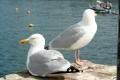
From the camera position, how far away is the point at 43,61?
4395 millimetres

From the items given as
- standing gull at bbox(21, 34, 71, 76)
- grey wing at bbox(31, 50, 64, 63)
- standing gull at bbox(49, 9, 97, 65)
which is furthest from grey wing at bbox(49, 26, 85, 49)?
grey wing at bbox(31, 50, 64, 63)

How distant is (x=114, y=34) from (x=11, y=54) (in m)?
17.2

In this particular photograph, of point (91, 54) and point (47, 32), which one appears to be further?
point (47, 32)

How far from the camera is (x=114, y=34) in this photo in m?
39.3

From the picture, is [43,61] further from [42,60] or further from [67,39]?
[67,39]

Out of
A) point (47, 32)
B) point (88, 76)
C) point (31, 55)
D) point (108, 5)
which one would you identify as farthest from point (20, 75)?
point (108, 5)

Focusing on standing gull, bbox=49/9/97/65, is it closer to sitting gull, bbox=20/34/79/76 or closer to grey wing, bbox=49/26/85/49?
grey wing, bbox=49/26/85/49

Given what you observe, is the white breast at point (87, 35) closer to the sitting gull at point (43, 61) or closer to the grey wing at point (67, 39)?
the grey wing at point (67, 39)

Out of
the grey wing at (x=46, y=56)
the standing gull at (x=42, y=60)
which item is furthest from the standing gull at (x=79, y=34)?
the grey wing at (x=46, y=56)

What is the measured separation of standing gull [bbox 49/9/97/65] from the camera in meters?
5.28

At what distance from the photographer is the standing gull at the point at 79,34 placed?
5281 millimetres

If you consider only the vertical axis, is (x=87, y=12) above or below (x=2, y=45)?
above

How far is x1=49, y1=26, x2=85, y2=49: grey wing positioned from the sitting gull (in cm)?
85

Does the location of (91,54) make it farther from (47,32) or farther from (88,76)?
(88,76)
